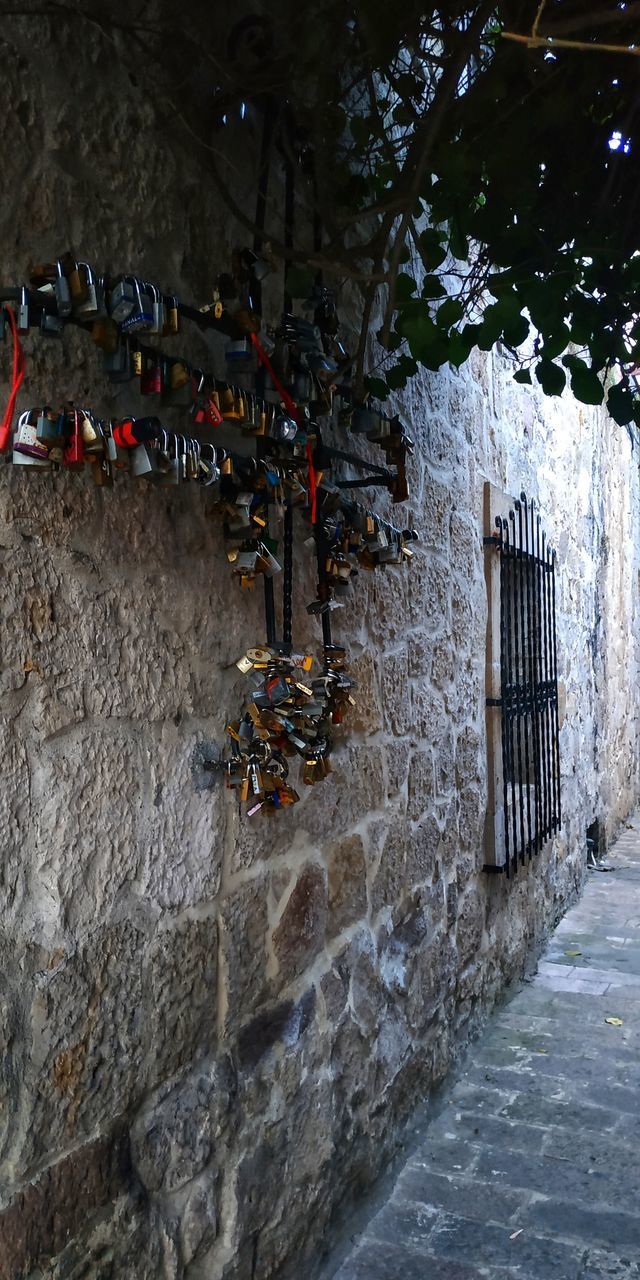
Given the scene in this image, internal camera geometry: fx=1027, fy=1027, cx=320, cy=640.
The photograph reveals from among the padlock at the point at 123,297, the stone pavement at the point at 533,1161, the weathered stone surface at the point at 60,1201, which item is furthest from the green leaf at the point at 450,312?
the stone pavement at the point at 533,1161

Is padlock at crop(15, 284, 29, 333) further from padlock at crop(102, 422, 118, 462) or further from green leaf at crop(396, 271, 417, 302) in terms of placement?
green leaf at crop(396, 271, 417, 302)

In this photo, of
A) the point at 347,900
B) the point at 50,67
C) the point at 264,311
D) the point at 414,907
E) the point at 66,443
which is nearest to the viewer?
the point at 66,443

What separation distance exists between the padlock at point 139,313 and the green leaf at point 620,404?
1.08 m

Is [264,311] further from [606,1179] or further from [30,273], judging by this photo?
[606,1179]

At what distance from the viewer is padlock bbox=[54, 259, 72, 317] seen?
1338 millimetres

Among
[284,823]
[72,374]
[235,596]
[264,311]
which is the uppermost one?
[264,311]

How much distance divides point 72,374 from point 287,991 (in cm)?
132

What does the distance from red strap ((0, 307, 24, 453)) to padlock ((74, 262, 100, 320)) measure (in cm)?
9

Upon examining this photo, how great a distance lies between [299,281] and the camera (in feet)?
6.88

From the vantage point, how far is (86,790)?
1.53 m

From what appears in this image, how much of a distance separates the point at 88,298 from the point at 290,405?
0.68 m

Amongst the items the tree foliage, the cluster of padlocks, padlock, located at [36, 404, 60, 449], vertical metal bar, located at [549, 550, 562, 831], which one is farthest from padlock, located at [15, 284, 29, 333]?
vertical metal bar, located at [549, 550, 562, 831]

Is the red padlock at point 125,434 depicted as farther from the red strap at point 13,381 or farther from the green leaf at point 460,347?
the green leaf at point 460,347

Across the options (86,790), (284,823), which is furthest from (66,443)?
(284,823)
